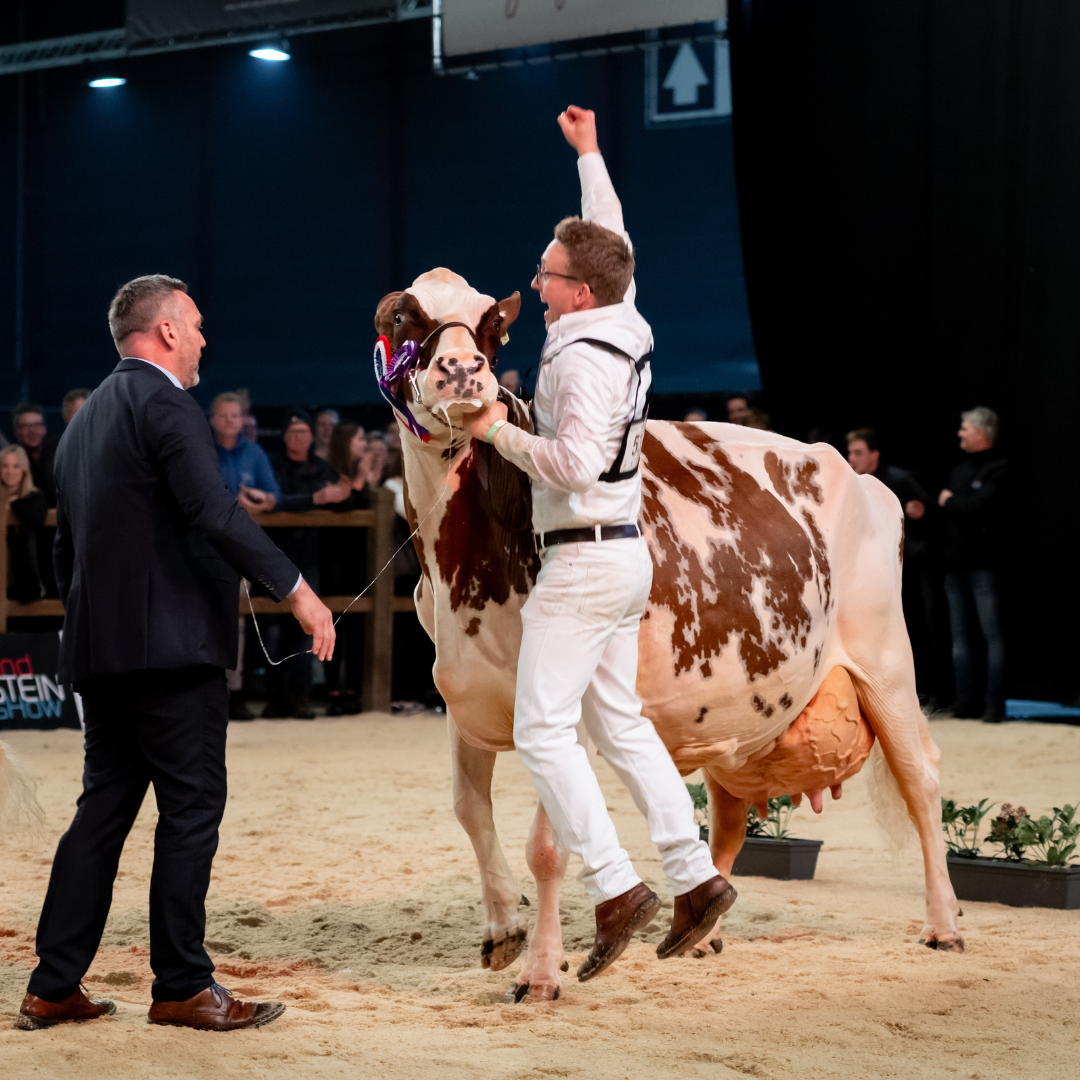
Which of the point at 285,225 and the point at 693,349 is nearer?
the point at 693,349

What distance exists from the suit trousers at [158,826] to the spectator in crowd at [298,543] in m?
6.58

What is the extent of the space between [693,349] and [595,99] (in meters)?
2.85

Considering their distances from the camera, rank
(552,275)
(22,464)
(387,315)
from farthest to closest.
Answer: (22,464) < (387,315) < (552,275)

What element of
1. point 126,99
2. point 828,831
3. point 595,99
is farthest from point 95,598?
point 126,99

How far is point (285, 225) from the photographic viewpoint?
16.4m

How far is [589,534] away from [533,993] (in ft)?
4.48

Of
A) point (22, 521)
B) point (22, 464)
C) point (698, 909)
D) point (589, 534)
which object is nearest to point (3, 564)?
point (22, 521)

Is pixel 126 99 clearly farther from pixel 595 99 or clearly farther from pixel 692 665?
pixel 692 665

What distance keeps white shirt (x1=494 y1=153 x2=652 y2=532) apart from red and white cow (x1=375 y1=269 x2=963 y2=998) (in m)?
0.17

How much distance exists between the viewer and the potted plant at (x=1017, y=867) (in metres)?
5.20

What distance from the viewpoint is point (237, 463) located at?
33.2ft

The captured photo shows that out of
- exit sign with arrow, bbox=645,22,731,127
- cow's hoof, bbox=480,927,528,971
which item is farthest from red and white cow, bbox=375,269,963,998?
exit sign with arrow, bbox=645,22,731,127

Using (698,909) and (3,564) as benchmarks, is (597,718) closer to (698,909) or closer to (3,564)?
(698,909)

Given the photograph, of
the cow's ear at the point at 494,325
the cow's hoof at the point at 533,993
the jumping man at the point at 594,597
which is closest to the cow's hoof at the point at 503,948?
the cow's hoof at the point at 533,993
